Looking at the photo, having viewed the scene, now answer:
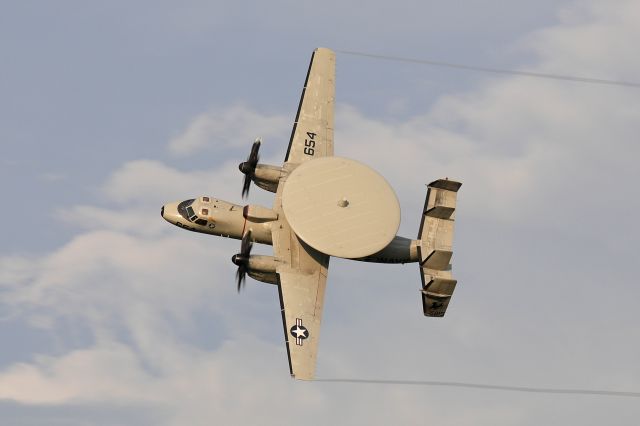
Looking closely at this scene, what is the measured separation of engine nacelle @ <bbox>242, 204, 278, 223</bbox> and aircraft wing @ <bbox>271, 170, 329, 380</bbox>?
1.56 ft

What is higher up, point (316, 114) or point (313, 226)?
point (316, 114)

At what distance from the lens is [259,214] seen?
96875 mm

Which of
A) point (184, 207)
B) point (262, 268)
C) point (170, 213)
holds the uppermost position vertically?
point (184, 207)

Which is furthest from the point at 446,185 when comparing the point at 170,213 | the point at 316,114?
the point at 170,213

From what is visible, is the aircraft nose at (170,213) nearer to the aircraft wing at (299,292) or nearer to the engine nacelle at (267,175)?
the engine nacelle at (267,175)

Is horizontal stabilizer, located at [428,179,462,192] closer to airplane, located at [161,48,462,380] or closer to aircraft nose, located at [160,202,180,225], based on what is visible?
airplane, located at [161,48,462,380]

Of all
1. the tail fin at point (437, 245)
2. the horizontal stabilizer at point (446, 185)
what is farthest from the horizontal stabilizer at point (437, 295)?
the horizontal stabilizer at point (446, 185)

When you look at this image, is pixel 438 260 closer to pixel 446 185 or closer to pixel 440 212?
pixel 440 212

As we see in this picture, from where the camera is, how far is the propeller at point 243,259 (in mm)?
94438

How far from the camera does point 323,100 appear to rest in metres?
103

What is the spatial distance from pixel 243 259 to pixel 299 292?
4.62 meters

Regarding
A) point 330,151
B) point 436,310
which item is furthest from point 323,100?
point 436,310

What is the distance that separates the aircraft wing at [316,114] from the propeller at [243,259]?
8730 mm

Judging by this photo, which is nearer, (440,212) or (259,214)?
(259,214)
